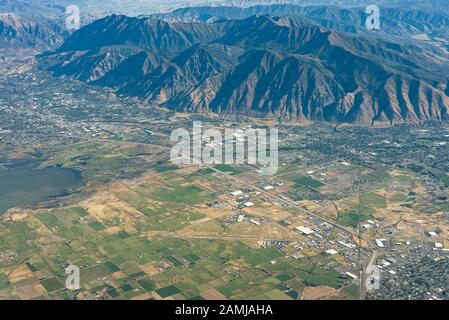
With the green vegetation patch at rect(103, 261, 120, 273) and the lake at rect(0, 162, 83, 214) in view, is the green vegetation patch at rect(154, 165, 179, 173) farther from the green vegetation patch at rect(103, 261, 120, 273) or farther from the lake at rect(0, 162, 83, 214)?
the green vegetation patch at rect(103, 261, 120, 273)

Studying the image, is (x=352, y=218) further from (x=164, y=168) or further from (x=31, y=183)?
(x=31, y=183)

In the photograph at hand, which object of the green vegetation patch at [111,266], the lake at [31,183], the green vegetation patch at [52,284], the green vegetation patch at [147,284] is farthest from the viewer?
the lake at [31,183]

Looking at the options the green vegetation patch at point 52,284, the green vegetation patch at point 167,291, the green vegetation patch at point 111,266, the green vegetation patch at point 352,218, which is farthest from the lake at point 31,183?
the green vegetation patch at point 352,218

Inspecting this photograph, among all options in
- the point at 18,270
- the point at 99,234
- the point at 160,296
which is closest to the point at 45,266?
the point at 18,270

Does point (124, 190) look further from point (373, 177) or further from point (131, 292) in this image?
point (373, 177)

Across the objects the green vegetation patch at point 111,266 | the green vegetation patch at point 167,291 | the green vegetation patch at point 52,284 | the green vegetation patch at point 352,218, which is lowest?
the green vegetation patch at point 167,291

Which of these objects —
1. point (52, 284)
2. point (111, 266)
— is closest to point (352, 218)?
point (111, 266)

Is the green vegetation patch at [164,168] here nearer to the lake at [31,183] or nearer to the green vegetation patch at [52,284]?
the lake at [31,183]

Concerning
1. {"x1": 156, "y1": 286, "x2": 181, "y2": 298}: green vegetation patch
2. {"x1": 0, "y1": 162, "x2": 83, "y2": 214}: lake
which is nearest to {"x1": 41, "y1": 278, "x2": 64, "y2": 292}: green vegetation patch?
{"x1": 156, "y1": 286, "x2": 181, "y2": 298}: green vegetation patch
